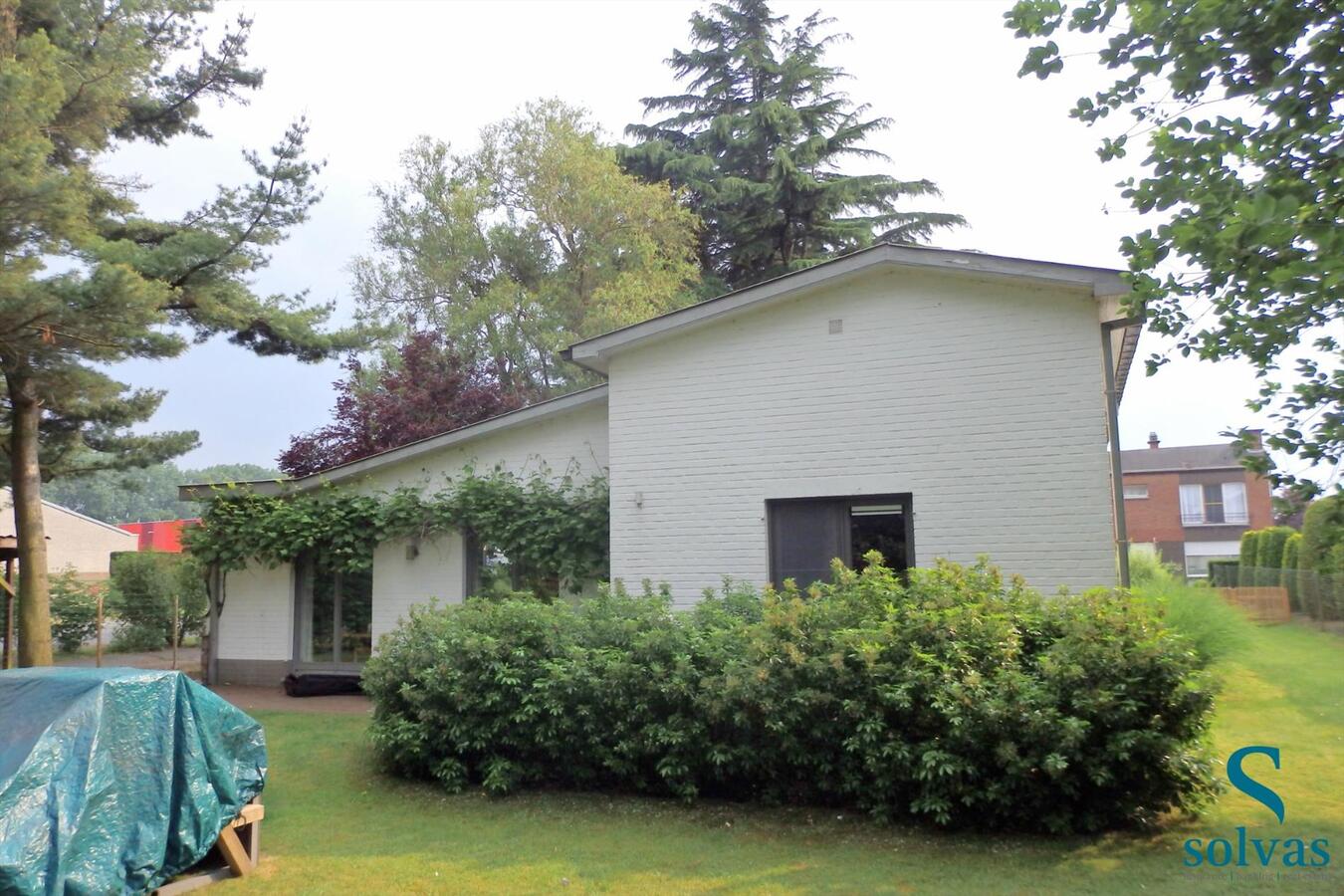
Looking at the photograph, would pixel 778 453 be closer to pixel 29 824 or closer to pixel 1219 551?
pixel 29 824

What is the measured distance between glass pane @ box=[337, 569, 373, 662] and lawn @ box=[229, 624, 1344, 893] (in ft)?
18.8

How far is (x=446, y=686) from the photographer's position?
809cm

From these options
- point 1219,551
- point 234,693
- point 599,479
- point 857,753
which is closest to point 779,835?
point 857,753

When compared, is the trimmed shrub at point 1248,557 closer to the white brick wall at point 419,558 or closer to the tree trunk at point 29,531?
the white brick wall at point 419,558

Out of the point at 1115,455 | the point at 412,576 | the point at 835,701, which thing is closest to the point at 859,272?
the point at 1115,455

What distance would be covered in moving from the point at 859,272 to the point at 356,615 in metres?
8.97

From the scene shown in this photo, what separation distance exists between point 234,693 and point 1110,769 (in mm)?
12061

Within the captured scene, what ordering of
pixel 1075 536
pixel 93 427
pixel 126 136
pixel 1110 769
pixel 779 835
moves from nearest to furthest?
pixel 1110 769, pixel 779 835, pixel 1075 536, pixel 126 136, pixel 93 427

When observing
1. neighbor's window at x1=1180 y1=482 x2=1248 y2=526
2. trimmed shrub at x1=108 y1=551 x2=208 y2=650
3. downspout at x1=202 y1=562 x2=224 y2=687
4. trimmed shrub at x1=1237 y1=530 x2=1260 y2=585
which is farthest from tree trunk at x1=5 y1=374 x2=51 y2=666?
neighbor's window at x1=1180 y1=482 x2=1248 y2=526

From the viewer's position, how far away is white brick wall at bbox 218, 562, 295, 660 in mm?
14719

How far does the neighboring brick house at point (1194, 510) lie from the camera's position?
144 feet

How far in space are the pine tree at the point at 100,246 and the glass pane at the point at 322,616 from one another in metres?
3.80

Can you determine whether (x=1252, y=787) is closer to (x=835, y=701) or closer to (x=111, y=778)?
(x=835, y=701)

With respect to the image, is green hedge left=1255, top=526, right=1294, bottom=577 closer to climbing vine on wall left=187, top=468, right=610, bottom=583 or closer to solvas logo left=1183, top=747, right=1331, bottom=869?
climbing vine on wall left=187, top=468, right=610, bottom=583
